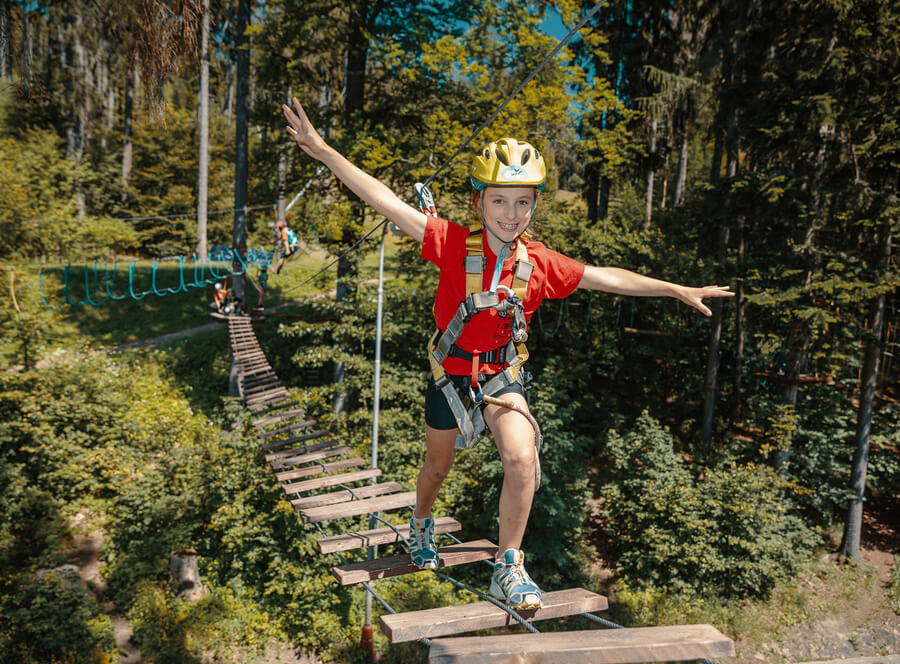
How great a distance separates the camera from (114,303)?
58.1ft

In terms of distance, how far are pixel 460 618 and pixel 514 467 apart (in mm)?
741

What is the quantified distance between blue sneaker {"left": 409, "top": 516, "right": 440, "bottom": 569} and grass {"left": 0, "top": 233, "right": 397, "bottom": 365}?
9.15m

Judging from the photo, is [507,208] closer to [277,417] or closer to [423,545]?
[423,545]

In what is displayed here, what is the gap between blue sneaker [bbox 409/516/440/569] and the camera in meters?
3.13

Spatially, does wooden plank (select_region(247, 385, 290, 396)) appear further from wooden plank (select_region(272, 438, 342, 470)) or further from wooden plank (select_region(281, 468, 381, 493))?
wooden plank (select_region(281, 468, 381, 493))

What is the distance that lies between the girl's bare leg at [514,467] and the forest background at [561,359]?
255 inches

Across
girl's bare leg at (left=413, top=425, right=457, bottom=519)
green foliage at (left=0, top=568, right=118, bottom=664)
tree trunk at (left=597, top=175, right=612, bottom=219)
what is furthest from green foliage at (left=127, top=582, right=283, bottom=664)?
tree trunk at (left=597, top=175, right=612, bottom=219)

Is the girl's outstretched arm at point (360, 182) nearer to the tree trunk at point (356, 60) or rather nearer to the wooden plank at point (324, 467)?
the wooden plank at point (324, 467)

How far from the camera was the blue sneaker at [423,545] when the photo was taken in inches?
123

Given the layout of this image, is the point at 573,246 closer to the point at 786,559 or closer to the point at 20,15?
the point at 786,559

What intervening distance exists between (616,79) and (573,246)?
4814 millimetres

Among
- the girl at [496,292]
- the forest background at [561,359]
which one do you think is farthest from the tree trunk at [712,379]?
the girl at [496,292]

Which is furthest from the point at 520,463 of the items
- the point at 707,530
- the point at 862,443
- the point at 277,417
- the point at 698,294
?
the point at 862,443

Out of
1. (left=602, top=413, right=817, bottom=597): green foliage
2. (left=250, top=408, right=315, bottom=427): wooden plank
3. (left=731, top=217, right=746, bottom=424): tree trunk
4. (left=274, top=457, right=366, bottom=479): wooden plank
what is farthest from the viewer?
(left=731, top=217, right=746, bottom=424): tree trunk
